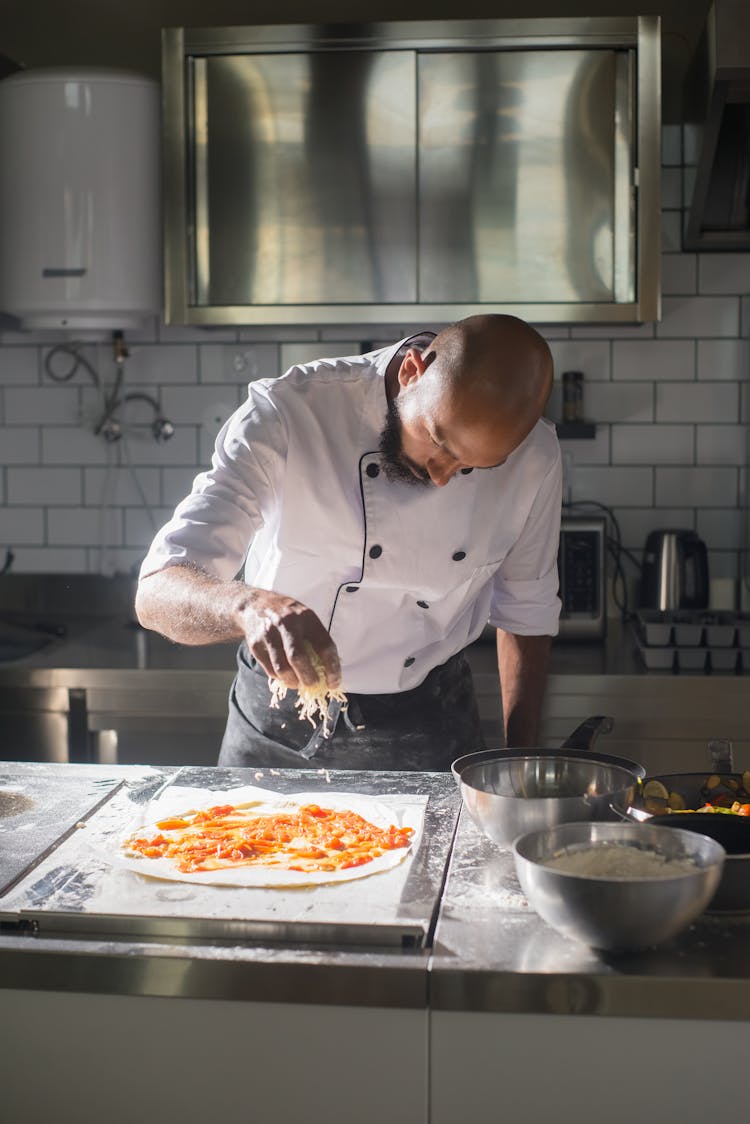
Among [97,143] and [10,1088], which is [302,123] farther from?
[10,1088]

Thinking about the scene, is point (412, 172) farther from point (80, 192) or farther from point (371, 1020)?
point (371, 1020)

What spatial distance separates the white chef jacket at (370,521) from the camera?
217cm

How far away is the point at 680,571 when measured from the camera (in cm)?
Answer: 344

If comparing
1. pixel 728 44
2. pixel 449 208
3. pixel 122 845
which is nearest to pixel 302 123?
pixel 449 208

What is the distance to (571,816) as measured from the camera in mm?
1527

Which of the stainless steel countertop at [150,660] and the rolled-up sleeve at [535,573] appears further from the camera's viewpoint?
the stainless steel countertop at [150,660]

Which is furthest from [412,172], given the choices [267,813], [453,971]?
[453,971]

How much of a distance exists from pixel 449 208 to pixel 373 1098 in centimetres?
248

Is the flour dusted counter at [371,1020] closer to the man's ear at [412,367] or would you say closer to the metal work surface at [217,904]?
the metal work surface at [217,904]

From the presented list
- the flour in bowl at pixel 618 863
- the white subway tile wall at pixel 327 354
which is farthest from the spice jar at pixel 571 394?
the flour in bowl at pixel 618 863

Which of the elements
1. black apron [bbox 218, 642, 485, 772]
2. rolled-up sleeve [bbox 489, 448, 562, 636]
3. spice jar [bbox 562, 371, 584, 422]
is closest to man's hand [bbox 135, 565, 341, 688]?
black apron [bbox 218, 642, 485, 772]

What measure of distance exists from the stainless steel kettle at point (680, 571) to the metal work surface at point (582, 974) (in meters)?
2.14

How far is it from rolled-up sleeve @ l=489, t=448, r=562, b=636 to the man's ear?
473 mm

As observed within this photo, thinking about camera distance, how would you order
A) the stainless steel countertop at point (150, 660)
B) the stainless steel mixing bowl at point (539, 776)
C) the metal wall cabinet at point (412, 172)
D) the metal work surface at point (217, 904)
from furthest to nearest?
the metal wall cabinet at point (412, 172) < the stainless steel countertop at point (150, 660) < the stainless steel mixing bowl at point (539, 776) < the metal work surface at point (217, 904)
